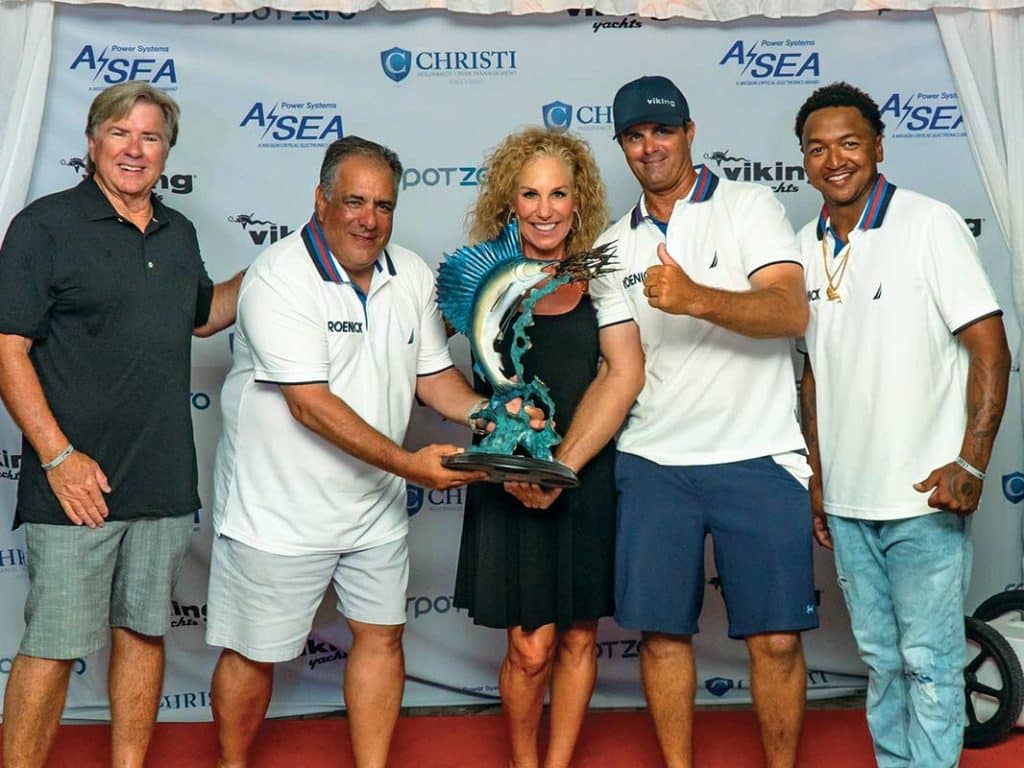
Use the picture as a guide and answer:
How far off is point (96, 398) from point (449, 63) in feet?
4.78

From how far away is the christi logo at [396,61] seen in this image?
3.44m

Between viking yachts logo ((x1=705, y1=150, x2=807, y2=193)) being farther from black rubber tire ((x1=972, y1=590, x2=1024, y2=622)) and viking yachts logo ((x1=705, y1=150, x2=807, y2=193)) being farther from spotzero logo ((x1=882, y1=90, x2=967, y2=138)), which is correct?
black rubber tire ((x1=972, y1=590, x2=1024, y2=622))

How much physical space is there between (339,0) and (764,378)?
155 cm

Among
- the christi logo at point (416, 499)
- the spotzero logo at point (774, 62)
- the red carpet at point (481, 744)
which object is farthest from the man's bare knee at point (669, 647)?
the spotzero logo at point (774, 62)

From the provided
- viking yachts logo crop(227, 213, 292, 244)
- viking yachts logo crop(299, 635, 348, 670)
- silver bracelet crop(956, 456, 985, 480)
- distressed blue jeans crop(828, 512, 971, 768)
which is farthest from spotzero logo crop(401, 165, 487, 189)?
silver bracelet crop(956, 456, 985, 480)

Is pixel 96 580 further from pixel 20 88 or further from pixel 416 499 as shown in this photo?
pixel 20 88

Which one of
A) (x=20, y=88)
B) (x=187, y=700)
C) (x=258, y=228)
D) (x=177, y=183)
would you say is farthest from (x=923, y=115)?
(x=187, y=700)

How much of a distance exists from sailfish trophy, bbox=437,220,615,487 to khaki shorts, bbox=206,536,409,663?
40 centimetres

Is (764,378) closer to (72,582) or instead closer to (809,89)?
(809,89)

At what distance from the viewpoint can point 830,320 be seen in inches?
105

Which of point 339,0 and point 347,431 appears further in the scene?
point 339,0

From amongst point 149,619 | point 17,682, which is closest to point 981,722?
point 149,619

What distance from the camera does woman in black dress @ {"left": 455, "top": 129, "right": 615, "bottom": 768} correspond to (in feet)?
8.75

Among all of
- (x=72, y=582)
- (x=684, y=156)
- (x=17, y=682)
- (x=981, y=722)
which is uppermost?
(x=684, y=156)
